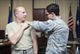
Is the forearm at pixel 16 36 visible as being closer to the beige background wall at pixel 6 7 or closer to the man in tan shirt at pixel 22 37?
the man in tan shirt at pixel 22 37

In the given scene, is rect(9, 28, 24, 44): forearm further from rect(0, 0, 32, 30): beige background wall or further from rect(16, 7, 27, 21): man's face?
rect(0, 0, 32, 30): beige background wall

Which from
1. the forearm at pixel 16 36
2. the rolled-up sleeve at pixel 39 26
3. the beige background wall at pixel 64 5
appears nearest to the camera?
the rolled-up sleeve at pixel 39 26

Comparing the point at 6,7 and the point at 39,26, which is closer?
the point at 39,26

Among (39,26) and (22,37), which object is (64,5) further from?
(39,26)

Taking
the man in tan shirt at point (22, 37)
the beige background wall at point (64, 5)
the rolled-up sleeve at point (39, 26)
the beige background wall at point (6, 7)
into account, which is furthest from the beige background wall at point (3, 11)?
the rolled-up sleeve at point (39, 26)

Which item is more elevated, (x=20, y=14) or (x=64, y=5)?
(x=64, y=5)

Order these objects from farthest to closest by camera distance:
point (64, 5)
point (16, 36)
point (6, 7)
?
point (6, 7) → point (64, 5) → point (16, 36)

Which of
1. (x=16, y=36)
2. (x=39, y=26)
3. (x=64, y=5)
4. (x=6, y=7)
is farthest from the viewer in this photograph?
(x=6, y=7)

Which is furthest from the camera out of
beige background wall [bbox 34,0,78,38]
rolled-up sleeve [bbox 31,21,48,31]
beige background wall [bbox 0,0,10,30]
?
beige background wall [bbox 0,0,10,30]

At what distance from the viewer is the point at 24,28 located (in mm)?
2822

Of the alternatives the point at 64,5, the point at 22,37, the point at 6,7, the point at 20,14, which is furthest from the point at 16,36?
the point at 6,7

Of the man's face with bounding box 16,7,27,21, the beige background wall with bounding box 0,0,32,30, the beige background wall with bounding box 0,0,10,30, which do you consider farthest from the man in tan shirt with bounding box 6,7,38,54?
the beige background wall with bounding box 0,0,10,30

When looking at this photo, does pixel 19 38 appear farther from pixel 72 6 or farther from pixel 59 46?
pixel 72 6

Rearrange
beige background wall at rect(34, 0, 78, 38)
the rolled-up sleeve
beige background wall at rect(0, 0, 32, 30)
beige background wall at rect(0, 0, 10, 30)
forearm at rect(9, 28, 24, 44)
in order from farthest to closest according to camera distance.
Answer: beige background wall at rect(0, 0, 10, 30)
beige background wall at rect(0, 0, 32, 30)
beige background wall at rect(34, 0, 78, 38)
forearm at rect(9, 28, 24, 44)
the rolled-up sleeve
